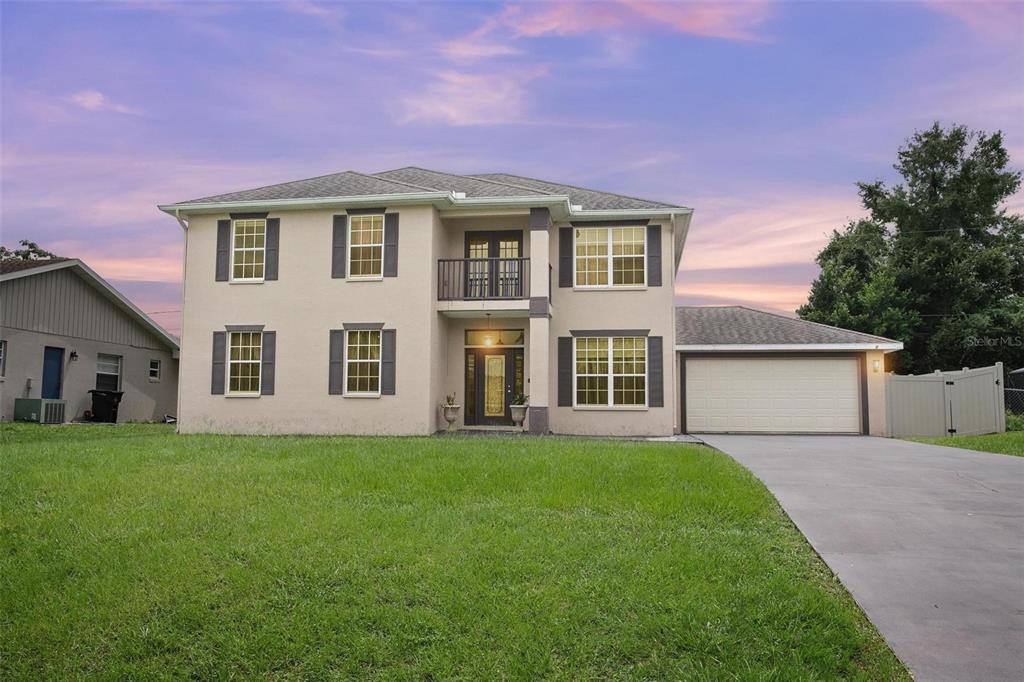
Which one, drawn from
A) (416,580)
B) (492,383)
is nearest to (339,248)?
(492,383)

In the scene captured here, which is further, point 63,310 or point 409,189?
point 63,310

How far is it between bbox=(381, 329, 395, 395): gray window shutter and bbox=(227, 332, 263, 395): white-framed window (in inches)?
128

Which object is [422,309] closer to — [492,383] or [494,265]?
[494,265]

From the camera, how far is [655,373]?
56.0 ft

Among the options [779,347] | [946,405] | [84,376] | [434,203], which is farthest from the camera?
[84,376]

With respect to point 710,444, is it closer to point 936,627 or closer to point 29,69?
point 936,627

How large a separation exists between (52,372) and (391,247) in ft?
41.2

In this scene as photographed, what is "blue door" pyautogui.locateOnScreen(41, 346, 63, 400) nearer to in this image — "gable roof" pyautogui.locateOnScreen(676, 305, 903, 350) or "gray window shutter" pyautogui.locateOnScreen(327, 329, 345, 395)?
"gray window shutter" pyautogui.locateOnScreen(327, 329, 345, 395)

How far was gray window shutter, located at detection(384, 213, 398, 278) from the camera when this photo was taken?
16734 mm

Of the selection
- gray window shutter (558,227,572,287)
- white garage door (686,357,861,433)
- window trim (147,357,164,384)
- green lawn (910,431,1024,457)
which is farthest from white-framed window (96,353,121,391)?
green lawn (910,431,1024,457)

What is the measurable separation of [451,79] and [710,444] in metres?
9.35

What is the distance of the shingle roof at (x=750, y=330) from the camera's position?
18.9 m

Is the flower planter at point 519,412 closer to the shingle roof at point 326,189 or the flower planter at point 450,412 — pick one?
the flower planter at point 450,412

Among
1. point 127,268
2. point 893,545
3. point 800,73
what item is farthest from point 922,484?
point 127,268
